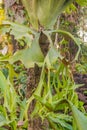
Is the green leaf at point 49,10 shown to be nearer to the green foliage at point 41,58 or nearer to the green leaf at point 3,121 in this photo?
the green foliage at point 41,58

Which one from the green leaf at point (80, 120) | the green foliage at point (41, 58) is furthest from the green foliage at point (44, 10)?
the green leaf at point (80, 120)

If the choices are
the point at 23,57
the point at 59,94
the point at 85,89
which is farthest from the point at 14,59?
the point at 85,89

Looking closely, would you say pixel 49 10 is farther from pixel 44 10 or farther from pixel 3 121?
pixel 3 121

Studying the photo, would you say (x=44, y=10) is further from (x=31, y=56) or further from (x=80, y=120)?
(x=80, y=120)

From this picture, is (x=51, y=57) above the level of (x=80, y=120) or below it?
above

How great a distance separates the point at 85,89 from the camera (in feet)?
8.15

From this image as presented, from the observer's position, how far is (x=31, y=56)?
19.9 inches

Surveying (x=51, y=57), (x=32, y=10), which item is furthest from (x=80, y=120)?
(x=32, y=10)

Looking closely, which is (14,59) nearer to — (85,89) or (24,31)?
(24,31)

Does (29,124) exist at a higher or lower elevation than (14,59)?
lower

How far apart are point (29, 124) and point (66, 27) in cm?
295

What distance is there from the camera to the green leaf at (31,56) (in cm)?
50

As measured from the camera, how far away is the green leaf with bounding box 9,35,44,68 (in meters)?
0.50

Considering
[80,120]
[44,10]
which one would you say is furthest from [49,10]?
[80,120]
